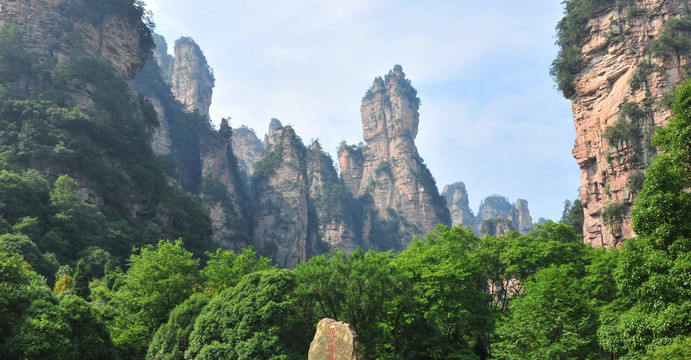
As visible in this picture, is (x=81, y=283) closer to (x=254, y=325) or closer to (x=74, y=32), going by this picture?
(x=254, y=325)

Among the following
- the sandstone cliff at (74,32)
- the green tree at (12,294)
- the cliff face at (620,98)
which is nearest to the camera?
the green tree at (12,294)

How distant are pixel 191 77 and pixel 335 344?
95.4m

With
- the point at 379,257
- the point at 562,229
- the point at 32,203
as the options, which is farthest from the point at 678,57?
the point at 32,203

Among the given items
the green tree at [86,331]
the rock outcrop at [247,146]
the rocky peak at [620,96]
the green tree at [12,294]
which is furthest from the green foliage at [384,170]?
the green tree at [12,294]

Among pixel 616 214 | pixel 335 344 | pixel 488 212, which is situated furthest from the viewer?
pixel 488 212

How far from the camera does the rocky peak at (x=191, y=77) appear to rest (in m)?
102

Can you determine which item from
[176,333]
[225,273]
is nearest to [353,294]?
[176,333]

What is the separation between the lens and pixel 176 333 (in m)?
20.6

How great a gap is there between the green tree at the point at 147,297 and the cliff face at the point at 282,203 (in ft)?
160

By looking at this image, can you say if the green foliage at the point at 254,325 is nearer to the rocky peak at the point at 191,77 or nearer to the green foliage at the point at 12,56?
the green foliage at the point at 12,56

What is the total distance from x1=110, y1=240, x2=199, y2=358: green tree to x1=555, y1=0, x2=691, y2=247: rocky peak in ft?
107

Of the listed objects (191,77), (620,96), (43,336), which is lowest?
(43,336)

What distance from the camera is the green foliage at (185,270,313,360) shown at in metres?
18.3

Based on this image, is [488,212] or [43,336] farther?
[488,212]
